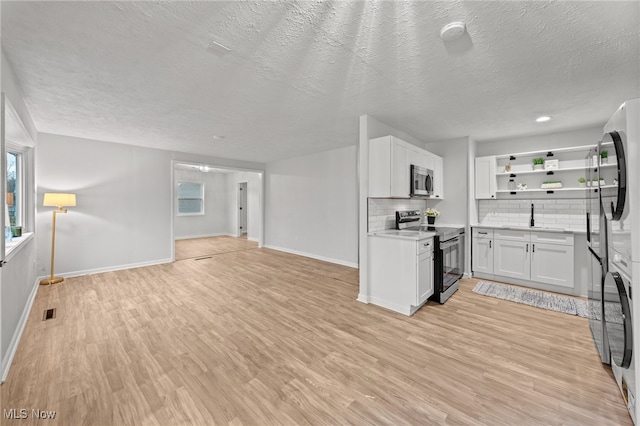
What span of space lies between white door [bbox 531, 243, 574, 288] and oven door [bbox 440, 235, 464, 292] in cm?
99

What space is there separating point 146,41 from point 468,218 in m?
4.90

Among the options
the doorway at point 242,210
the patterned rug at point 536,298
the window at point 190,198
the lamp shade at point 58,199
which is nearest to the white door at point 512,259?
the patterned rug at point 536,298

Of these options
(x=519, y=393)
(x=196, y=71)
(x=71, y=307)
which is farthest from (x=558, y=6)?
(x=71, y=307)

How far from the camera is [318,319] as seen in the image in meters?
2.93

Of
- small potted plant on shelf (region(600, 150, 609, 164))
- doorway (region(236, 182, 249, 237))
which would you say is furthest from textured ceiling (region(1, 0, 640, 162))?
doorway (region(236, 182, 249, 237))

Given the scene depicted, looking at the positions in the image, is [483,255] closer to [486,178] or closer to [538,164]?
[486,178]

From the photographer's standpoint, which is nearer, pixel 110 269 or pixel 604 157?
pixel 604 157

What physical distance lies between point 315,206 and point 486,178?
353cm

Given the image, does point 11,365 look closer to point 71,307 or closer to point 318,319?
point 71,307

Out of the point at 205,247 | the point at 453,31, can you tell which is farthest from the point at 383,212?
the point at 205,247

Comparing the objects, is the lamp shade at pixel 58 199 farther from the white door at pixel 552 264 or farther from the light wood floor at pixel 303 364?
the white door at pixel 552 264

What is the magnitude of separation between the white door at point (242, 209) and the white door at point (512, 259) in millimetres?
8126

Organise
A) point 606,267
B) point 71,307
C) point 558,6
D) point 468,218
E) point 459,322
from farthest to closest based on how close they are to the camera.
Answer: point 468,218, point 71,307, point 459,322, point 606,267, point 558,6

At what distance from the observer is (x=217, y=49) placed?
6.51 ft
